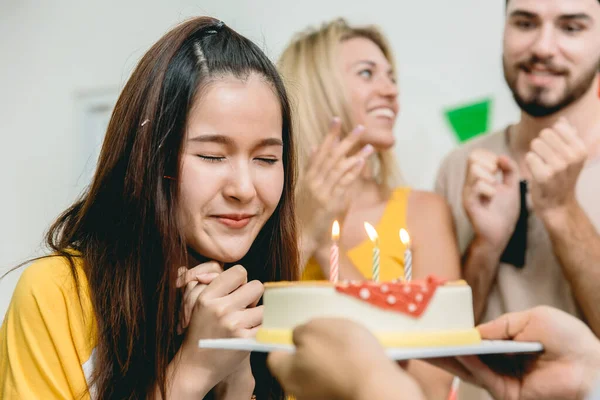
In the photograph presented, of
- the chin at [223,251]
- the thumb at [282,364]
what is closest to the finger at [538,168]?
the chin at [223,251]

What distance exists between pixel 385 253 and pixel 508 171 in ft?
1.51

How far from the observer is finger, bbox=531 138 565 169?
2.41 meters

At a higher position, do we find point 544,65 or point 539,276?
point 544,65

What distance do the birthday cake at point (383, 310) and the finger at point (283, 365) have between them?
15cm

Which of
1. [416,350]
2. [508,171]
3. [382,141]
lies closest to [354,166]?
[382,141]

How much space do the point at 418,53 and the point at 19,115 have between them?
1968mm

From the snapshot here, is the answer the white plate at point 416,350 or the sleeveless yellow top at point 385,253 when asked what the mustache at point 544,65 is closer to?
the sleeveless yellow top at point 385,253

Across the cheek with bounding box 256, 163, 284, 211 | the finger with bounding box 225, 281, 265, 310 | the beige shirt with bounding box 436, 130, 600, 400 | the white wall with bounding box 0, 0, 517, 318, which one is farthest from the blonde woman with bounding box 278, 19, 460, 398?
the finger with bounding box 225, 281, 265, 310

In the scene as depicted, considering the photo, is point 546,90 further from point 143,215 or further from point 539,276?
point 143,215

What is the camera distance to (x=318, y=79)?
9.18 ft

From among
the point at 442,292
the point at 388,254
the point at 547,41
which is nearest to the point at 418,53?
the point at 547,41

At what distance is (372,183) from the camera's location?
285 cm

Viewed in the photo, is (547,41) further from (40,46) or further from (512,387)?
(40,46)

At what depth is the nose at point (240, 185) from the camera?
4.89ft
